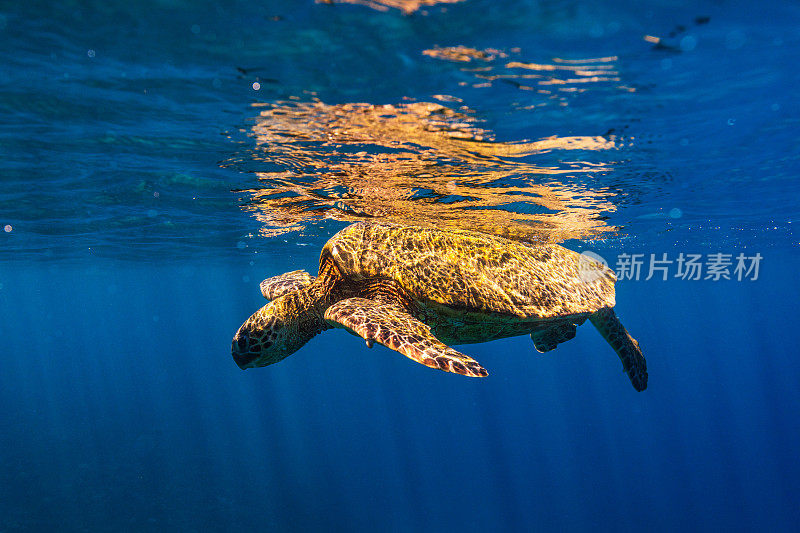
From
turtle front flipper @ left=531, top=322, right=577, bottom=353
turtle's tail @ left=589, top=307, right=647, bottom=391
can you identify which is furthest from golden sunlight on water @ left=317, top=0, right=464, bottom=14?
turtle's tail @ left=589, top=307, right=647, bottom=391

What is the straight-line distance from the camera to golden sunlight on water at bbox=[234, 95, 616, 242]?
7.38 metres

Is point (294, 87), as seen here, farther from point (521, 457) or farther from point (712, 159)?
point (521, 457)

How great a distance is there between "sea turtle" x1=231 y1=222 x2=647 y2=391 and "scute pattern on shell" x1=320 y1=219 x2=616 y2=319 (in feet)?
0.05

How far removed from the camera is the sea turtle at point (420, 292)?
585 cm

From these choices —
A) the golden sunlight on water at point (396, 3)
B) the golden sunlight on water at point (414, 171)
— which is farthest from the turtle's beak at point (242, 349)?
the golden sunlight on water at point (396, 3)

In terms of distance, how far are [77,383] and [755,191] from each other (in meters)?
80.8

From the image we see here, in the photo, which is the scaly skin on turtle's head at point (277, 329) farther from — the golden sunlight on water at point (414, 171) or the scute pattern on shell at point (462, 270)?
the golden sunlight on water at point (414, 171)

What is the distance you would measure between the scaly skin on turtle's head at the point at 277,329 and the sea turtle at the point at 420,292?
1 centimetres

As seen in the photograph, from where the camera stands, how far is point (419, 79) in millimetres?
6043

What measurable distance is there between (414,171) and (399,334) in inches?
248

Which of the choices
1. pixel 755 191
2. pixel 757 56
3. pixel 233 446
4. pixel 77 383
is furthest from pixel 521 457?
pixel 77 383

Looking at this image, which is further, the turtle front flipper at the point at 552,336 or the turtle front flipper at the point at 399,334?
the turtle front flipper at the point at 552,336

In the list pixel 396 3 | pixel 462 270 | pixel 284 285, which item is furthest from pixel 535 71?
pixel 284 285

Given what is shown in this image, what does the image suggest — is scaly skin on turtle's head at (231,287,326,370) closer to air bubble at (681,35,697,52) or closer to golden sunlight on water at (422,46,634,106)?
golden sunlight on water at (422,46,634,106)
